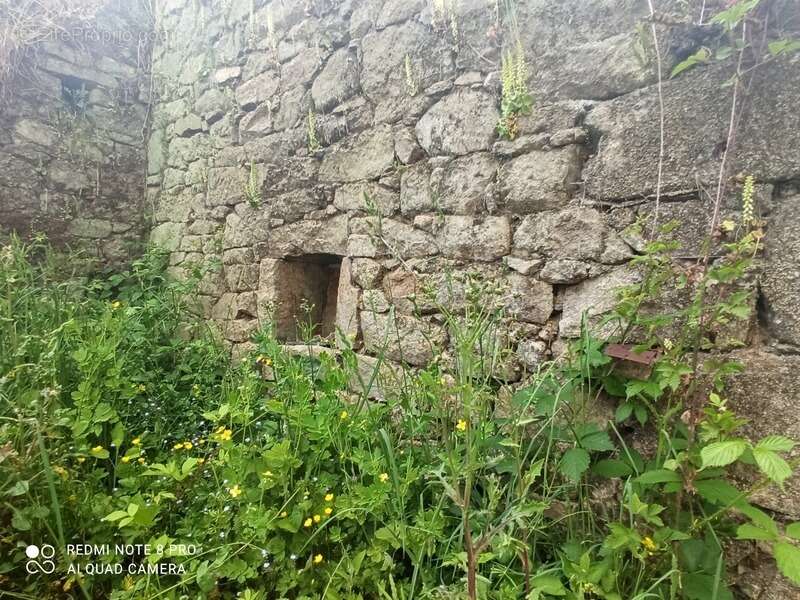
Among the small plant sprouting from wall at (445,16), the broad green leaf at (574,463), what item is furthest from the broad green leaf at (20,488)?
the small plant sprouting from wall at (445,16)

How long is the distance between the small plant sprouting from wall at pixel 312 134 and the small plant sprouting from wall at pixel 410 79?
650 millimetres

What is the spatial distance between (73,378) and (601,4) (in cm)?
263

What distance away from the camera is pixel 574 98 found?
1700 mm

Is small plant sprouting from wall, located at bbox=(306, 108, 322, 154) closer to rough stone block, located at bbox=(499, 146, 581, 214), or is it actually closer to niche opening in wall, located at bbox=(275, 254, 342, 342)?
niche opening in wall, located at bbox=(275, 254, 342, 342)

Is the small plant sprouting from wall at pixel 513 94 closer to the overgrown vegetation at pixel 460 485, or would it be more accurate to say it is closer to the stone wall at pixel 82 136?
the overgrown vegetation at pixel 460 485

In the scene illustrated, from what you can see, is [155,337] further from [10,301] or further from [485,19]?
[485,19]

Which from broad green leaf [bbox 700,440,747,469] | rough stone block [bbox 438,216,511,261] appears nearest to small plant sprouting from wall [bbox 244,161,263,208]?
rough stone block [bbox 438,216,511,261]

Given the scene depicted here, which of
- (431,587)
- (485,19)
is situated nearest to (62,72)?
(485,19)

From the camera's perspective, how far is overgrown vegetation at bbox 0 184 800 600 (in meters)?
1.18

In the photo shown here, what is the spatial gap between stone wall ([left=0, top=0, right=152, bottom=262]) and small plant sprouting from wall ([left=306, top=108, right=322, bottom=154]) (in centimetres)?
194

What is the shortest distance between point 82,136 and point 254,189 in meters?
1.73

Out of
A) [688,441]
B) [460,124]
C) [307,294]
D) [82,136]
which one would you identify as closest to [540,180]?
[460,124]

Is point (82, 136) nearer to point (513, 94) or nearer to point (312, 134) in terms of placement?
point (312, 134)

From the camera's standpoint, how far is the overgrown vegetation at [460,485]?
1.18m
